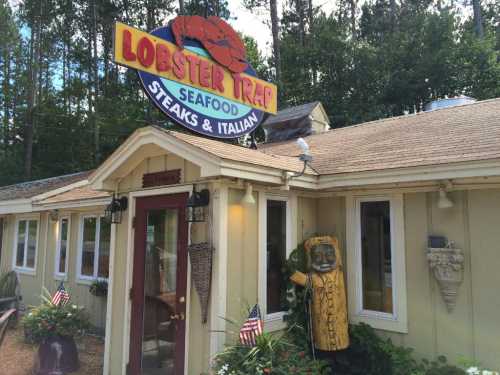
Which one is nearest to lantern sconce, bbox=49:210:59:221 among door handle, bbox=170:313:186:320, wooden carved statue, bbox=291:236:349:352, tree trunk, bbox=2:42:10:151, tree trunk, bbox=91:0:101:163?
door handle, bbox=170:313:186:320

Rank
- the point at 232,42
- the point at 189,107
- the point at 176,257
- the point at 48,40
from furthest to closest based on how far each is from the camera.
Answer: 1. the point at 48,40
2. the point at 232,42
3. the point at 189,107
4. the point at 176,257

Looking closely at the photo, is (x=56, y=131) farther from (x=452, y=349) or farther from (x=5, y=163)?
(x=452, y=349)

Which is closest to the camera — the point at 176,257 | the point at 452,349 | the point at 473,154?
the point at 473,154

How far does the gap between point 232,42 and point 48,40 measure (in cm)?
1989

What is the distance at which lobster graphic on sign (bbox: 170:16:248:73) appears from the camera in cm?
577

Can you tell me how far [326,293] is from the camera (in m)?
4.69

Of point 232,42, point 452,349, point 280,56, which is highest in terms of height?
point 280,56

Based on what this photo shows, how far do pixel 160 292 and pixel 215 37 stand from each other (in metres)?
3.74

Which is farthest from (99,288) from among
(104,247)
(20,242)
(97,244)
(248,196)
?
(248,196)

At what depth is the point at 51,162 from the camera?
2141cm

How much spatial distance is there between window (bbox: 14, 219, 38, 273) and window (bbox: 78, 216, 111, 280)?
1989 mm

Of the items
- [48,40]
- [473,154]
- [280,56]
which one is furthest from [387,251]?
[48,40]

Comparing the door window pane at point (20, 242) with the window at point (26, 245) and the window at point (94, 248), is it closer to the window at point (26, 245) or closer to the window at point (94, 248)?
the window at point (26, 245)

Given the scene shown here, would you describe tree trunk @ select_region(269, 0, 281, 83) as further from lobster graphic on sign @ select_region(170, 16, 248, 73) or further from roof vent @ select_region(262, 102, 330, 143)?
lobster graphic on sign @ select_region(170, 16, 248, 73)
